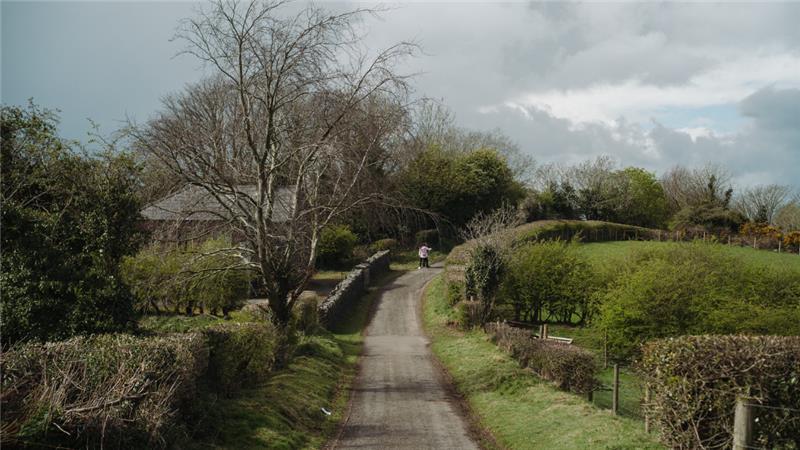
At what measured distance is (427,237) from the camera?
171ft

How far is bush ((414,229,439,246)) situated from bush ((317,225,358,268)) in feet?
23.5

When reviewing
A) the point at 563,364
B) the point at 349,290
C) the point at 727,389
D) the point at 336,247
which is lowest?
the point at 563,364

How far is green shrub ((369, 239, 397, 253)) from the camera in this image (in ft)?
156

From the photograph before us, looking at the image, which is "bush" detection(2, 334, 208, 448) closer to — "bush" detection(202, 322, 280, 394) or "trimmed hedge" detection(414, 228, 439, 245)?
"bush" detection(202, 322, 280, 394)

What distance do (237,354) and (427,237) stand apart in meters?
39.2

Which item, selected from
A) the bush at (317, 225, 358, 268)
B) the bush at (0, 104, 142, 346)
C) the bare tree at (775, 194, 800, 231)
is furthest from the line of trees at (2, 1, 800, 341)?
the bare tree at (775, 194, 800, 231)

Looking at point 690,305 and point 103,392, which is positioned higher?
point 690,305

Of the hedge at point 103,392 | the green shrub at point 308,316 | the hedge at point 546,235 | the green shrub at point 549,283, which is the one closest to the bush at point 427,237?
the hedge at point 546,235

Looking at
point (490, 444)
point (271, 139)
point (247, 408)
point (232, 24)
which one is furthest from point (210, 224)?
point (490, 444)

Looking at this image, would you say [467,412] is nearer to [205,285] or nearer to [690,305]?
[690,305]

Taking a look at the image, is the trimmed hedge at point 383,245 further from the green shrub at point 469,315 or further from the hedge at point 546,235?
the green shrub at point 469,315

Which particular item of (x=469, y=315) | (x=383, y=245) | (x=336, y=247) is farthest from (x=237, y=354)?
(x=383, y=245)

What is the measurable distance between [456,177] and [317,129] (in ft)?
115

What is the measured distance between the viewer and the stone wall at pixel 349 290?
28438 millimetres
